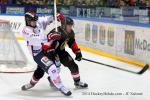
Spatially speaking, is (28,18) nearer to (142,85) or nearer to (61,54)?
(61,54)

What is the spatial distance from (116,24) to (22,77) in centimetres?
292

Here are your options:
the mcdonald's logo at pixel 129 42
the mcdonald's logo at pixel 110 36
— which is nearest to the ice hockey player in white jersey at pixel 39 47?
the mcdonald's logo at pixel 129 42

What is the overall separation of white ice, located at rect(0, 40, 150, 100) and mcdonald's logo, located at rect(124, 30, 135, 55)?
1.48ft

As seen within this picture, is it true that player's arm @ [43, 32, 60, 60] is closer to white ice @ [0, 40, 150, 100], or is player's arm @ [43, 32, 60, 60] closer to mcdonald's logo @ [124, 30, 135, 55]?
white ice @ [0, 40, 150, 100]

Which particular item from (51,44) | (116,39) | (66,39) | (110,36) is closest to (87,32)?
(110,36)

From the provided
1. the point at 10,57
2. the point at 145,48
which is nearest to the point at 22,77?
the point at 10,57

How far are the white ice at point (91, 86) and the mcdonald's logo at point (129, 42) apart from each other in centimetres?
45

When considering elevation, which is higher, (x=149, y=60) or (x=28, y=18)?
(x=28, y=18)

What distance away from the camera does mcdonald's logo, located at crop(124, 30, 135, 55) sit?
816cm

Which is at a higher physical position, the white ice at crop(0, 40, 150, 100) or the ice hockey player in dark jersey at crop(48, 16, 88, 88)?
the ice hockey player in dark jersey at crop(48, 16, 88, 88)

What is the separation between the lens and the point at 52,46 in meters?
5.31

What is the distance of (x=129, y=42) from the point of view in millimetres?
8281

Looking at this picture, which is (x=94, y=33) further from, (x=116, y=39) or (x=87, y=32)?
(x=116, y=39)

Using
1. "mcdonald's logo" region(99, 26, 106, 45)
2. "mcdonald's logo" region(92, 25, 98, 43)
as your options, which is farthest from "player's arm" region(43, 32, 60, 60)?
"mcdonald's logo" region(92, 25, 98, 43)
